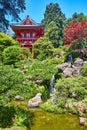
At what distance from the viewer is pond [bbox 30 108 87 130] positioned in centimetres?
1343

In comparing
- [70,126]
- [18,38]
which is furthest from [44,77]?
[18,38]

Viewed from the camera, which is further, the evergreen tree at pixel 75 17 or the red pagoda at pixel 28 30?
the evergreen tree at pixel 75 17

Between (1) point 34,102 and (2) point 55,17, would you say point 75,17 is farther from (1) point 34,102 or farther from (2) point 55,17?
(1) point 34,102

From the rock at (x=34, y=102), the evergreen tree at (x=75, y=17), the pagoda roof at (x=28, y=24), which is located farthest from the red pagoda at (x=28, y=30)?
the rock at (x=34, y=102)

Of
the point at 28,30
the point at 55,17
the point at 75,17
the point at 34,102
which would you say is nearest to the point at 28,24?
the point at 28,30

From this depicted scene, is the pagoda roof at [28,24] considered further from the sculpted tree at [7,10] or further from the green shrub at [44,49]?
the sculpted tree at [7,10]

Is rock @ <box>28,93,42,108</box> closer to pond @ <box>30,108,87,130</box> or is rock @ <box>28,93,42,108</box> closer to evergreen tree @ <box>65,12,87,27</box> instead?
pond @ <box>30,108,87,130</box>

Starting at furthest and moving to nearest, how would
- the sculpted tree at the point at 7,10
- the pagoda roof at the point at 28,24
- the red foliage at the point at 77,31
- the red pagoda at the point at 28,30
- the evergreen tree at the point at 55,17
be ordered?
the evergreen tree at the point at 55,17 → the red pagoda at the point at 28,30 → the pagoda roof at the point at 28,24 → the red foliage at the point at 77,31 → the sculpted tree at the point at 7,10

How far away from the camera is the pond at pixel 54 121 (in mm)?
13430

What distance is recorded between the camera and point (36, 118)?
589 inches

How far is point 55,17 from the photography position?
4728cm

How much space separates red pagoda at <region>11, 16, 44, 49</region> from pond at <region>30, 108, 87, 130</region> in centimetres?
2354

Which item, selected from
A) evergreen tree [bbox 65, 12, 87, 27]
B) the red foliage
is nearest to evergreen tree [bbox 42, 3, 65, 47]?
evergreen tree [bbox 65, 12, 87, 27]

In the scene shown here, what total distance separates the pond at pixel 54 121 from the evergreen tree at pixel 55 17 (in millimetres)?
28023
